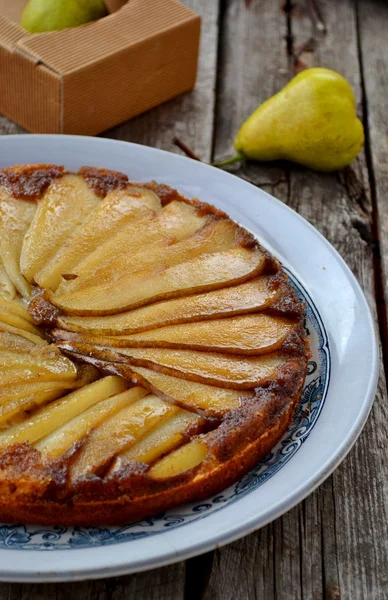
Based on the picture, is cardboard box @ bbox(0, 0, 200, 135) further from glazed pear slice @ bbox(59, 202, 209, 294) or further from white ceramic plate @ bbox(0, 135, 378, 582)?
glazed pear slice @ bbox(59, 202, 209, 294)

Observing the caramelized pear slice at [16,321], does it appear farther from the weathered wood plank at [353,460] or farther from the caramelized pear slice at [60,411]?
the weathered wood plank at [353,460]

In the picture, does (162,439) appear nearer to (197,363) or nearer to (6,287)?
(197,363)

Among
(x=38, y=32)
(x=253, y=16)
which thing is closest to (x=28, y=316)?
(x=38, y=32)

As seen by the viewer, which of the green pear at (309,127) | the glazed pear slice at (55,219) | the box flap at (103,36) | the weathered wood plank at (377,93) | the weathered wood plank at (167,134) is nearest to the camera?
the weathered wood plank at (167,134)

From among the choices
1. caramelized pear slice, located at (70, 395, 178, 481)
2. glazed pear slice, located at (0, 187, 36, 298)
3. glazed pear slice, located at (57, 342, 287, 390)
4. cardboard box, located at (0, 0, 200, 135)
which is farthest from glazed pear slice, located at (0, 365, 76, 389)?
cardboard box, located at (0, 0, 200, 135)

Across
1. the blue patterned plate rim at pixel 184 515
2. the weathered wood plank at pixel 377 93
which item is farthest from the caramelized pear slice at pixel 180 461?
the weathered wood plank at pixel 377 93

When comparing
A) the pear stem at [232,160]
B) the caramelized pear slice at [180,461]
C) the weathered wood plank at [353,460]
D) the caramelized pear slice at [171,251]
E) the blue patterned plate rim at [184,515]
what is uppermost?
the caramelized pear slice at [171,251]
